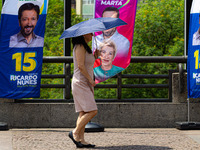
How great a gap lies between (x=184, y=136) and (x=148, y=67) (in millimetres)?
6573

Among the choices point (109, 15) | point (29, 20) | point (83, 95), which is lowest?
point (83, 95)

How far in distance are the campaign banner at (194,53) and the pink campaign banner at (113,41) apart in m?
1.23

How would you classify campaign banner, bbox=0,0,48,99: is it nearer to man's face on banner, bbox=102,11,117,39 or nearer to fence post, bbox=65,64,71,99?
fence post, bbox=65,64,71,99

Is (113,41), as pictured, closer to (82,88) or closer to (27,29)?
(27,29)

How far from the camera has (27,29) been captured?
9602 mm

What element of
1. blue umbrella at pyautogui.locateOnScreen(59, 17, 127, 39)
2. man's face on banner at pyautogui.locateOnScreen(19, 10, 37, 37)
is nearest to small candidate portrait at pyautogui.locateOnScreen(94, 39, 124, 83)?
man's face on banner at pyautogui.locateOnScreen(19, 10, 37, 37)

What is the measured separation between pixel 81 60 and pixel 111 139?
1.78 m

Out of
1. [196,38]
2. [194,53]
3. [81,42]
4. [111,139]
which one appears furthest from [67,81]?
[81,42]

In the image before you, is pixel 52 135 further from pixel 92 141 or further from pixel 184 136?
pixel 184 136

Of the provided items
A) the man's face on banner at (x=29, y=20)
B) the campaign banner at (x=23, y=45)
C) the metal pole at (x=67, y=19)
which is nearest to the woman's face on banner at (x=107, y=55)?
the campaign banner at (x=23, y=45)

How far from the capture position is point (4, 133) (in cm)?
Answer: 897

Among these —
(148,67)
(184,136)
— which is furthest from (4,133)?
(148,67)

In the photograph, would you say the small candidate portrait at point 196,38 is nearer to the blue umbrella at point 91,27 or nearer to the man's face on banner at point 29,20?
the blue umbrella at point 91,27

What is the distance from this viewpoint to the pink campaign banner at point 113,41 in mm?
9547
